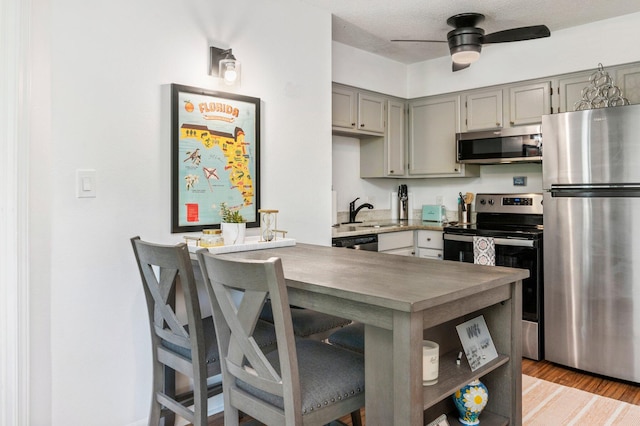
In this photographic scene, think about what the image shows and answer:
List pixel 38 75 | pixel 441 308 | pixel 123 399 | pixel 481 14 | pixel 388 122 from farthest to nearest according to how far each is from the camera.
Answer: pixel 388 122 < pixel 481 14 < pixel 123 399 < pixel 38 75 < pixel 441 308

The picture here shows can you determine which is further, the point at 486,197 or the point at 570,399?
the point at 486,197

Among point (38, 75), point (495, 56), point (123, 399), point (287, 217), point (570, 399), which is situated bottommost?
point (570, 399)

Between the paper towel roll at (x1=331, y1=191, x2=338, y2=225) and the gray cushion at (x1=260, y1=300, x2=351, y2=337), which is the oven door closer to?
the paper towel roll at (x1=331, y1=191, x2=338, y2=225)

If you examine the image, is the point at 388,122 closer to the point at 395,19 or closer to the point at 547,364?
the point at 395,19

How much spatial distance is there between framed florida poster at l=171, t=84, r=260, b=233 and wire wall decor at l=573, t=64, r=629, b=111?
2.43m

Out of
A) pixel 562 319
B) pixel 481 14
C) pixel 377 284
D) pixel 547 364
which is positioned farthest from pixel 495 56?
pixel 377 284

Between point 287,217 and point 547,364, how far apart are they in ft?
7.09

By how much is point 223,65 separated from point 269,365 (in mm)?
1750

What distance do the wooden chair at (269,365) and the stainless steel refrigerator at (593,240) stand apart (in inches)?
84.5

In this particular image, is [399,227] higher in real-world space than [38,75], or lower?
lower

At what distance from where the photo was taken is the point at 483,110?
3.99 metres

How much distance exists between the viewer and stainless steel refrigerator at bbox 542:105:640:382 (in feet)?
9.18

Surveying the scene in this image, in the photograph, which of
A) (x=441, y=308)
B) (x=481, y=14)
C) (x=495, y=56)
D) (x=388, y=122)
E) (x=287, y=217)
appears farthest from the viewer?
Result: (x=388, y=122)

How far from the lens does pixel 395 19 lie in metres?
3.34
